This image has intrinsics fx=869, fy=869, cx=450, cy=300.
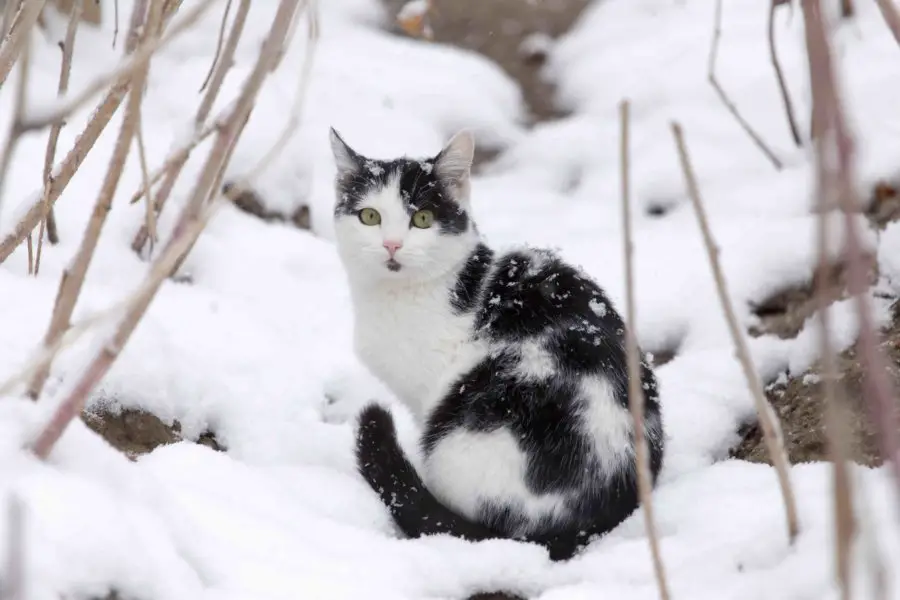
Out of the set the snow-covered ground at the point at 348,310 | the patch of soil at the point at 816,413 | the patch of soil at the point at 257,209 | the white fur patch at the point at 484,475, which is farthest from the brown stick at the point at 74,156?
the patch of soil at the point at 257,209

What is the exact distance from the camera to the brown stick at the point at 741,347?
1044mm

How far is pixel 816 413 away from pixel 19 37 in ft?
6.65

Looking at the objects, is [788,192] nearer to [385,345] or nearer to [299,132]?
[385,345]

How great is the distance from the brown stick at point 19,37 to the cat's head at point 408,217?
984 millimetres

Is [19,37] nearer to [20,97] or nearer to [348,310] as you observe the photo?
[20,97]

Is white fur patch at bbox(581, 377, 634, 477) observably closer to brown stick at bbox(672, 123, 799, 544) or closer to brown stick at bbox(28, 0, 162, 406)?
brown stick at bbox(672, 123, 799, 544)

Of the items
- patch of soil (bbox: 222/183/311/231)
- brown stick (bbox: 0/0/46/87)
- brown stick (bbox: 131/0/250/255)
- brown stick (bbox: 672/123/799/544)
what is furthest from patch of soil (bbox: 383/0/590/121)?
brown stick (bbox: 672/123/799/544)

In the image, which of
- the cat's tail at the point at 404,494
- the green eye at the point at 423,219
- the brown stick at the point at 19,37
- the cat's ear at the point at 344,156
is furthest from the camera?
the cat's ear at the point at 344,156

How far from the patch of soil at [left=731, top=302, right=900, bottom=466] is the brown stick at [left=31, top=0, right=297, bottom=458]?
1.54 metres

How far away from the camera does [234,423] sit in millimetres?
2457

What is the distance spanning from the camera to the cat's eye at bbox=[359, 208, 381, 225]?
8.18 ft

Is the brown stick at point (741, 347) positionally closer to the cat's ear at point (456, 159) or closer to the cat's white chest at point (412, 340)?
the cat's white chest at point (412, 340)

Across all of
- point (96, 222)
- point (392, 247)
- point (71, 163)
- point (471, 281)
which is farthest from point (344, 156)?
point (96, 222)

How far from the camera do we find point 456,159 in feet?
8.41
